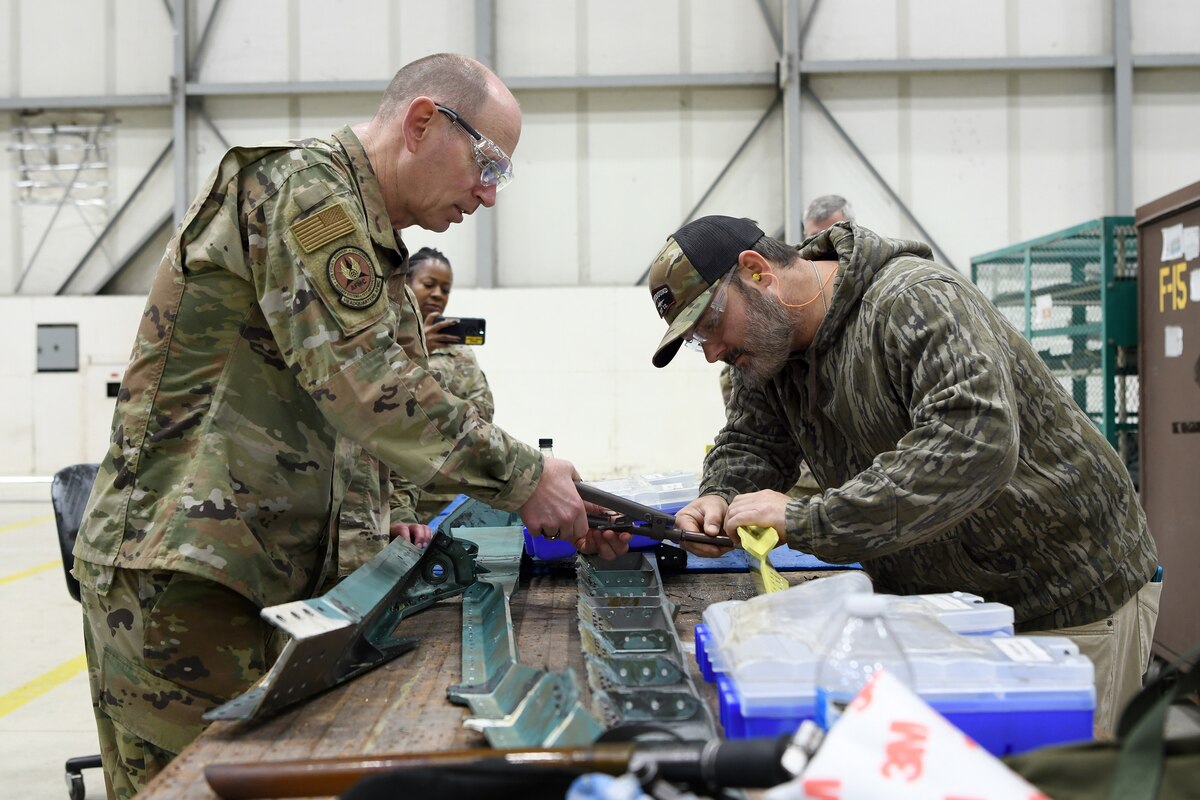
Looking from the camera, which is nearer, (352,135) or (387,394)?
(387,394)

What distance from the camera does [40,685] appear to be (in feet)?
13.4

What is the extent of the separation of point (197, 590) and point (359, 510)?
0.49m

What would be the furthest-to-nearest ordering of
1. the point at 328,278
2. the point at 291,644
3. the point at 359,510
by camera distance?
the point at 359,510 → the point at 328,278 → the point at 291,644

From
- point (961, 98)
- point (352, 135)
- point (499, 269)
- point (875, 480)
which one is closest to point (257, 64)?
point (499, 269)

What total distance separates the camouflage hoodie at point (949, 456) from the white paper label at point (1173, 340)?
7.46 feet

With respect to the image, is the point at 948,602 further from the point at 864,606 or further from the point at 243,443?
the point at 243,443

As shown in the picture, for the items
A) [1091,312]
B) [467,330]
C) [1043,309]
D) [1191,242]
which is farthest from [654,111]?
[1191,242]

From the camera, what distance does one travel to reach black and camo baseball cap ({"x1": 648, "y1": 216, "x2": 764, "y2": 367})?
6.13 ft

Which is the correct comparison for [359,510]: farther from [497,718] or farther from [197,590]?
[497,718]

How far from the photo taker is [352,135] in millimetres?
1854

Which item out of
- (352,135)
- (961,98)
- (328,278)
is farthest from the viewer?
(961,98)

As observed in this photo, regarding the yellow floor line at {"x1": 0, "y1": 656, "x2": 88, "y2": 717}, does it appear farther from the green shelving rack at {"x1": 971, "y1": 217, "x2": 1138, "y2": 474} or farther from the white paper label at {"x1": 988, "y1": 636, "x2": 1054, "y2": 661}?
the green shelving rack at {"x1": 971, "y1": 217, "x2": 1138, "y2": 474}

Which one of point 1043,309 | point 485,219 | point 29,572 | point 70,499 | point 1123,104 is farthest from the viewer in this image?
point 485,219

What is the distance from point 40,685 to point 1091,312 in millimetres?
4938
